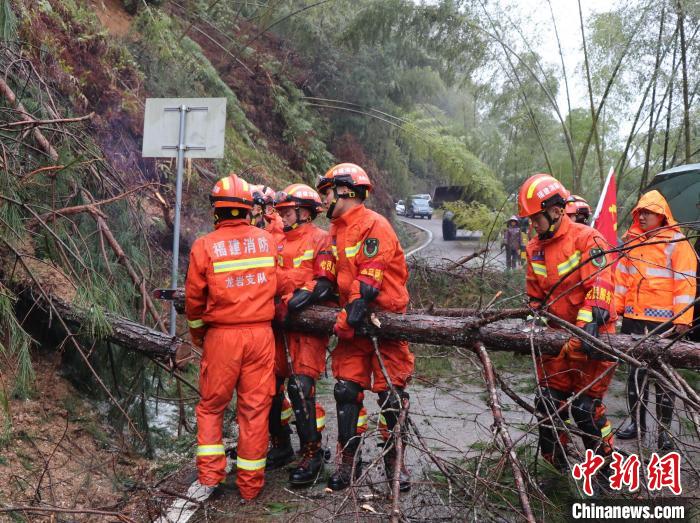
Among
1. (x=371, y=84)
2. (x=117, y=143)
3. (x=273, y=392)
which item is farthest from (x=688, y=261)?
(x=371, y=84)

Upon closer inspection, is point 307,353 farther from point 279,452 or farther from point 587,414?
point 587,414

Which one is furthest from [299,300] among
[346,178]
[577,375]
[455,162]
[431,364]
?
[455,162]

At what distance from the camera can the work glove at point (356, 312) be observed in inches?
159

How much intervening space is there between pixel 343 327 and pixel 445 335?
2.15ft

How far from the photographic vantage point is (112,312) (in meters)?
4.60

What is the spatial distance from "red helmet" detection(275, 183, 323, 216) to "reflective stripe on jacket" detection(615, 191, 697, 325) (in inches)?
96.0

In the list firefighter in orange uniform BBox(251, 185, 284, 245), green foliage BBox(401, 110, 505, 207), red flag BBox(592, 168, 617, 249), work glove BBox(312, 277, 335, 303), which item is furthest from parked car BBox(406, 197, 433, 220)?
work glove BBox(312, 277, 335, 303)

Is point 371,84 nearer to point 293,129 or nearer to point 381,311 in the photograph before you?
point 293,129

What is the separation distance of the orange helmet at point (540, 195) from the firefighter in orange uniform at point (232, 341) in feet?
5.87

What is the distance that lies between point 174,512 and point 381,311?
1800 millimetres

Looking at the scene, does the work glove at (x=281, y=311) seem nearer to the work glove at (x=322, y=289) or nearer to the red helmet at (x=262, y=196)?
the work glove at (x=322, y=289)

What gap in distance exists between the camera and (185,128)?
5.99 meters

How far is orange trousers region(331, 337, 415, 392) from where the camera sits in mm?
4328

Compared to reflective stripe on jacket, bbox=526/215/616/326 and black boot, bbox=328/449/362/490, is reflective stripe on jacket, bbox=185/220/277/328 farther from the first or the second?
reflective stripe on jacket, bbox=526/215/616/326
